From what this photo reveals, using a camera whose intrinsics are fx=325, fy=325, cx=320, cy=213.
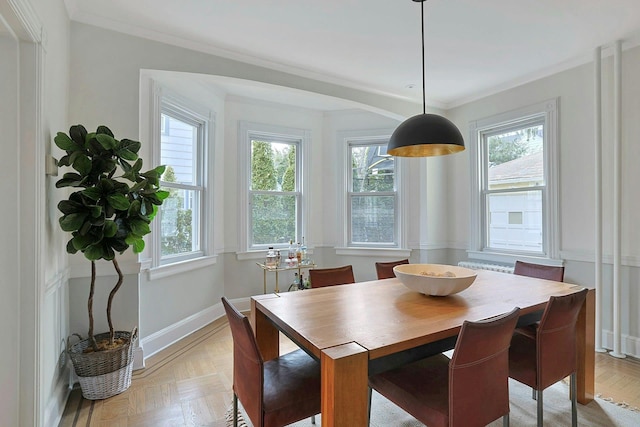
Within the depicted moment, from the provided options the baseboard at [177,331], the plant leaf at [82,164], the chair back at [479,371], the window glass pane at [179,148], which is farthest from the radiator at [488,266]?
the plant leaf at [82,164]

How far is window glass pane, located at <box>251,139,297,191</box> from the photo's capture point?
13.9 feet

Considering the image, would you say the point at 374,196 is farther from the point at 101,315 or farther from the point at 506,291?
the point at 101,315

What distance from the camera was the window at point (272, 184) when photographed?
4.16 m

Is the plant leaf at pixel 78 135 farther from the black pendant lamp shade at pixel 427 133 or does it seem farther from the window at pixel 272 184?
the window at pixel 272 184

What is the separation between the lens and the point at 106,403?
7.04 feet

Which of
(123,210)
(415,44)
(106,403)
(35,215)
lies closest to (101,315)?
(106,403)

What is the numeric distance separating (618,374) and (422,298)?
76.4 inches

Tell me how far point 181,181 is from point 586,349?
365cm

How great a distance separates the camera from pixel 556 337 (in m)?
1.67

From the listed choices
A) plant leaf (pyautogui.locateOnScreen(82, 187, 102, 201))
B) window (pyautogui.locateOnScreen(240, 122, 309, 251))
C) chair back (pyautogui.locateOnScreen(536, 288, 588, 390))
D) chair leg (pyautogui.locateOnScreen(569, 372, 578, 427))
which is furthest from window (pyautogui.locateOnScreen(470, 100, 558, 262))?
plant leaf (pyautogui.locateOnScreen(82, 187, 102, 201))

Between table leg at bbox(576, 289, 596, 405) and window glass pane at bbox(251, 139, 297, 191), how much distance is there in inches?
130

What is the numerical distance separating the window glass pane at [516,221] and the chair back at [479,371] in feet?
8.64

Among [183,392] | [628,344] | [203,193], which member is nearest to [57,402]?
[183,392]

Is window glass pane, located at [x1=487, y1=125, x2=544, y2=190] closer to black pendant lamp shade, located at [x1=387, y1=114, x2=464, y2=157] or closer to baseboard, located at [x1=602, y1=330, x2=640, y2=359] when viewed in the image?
baseboard, located at [x1=602, y1=330, x2=640, y2=359]
